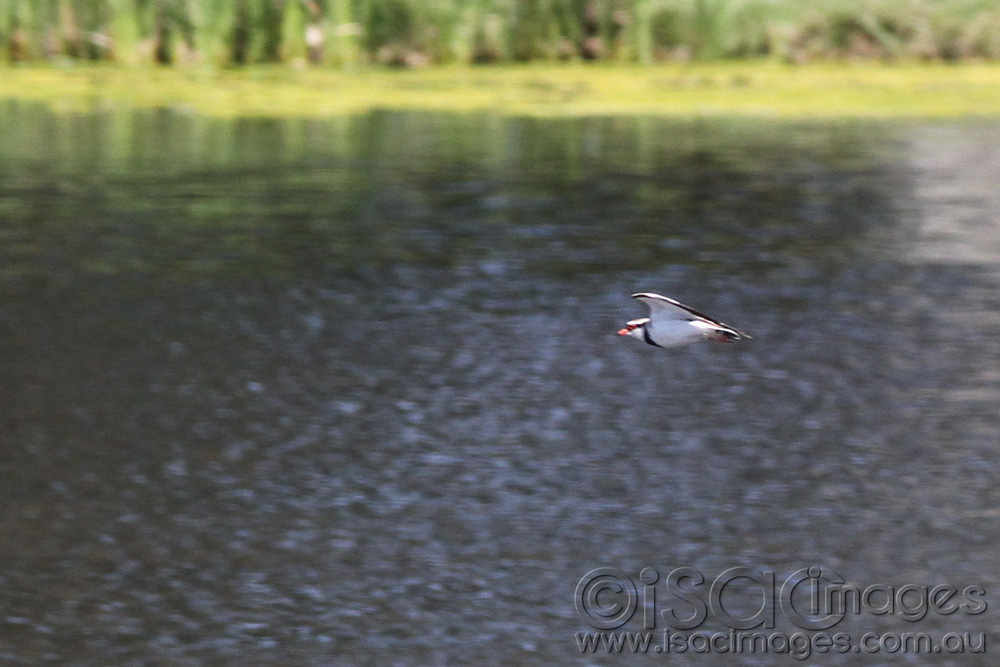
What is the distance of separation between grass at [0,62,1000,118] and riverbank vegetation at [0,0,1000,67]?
270mm

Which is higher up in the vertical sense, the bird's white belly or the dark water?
the bird's white belly

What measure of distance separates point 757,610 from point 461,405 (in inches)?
126

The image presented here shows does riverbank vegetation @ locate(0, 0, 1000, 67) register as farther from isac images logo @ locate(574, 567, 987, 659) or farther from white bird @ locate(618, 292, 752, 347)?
isac images logo @ locate(574, 567, 987, 659)

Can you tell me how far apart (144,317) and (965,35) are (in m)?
17.4

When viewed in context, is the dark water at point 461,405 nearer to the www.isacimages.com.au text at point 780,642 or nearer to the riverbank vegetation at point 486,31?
the www.isacimages.com.au text at point 780,642

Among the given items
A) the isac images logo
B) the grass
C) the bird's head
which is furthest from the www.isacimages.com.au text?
the grass

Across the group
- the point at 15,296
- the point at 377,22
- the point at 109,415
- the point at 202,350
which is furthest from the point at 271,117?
the point at 109,415

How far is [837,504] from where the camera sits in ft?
26.4

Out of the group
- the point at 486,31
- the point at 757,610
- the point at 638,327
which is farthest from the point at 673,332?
the point at 486,31

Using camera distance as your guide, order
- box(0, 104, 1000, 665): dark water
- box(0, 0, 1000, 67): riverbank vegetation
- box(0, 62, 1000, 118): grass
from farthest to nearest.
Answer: box(0, 0, 1000, 67): riverbank vegetation → box(0, 62, 1000, 118): grass → box(0, 104, 1000, 665): dark water

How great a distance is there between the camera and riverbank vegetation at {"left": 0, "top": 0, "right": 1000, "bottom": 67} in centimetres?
2388

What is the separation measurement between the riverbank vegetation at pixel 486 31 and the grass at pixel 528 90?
27 cm

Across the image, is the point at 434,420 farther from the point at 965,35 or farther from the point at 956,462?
the point at 965,35

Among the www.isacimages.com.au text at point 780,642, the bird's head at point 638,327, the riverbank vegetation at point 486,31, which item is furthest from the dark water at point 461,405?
the riverbank vegetation at point 486,31
